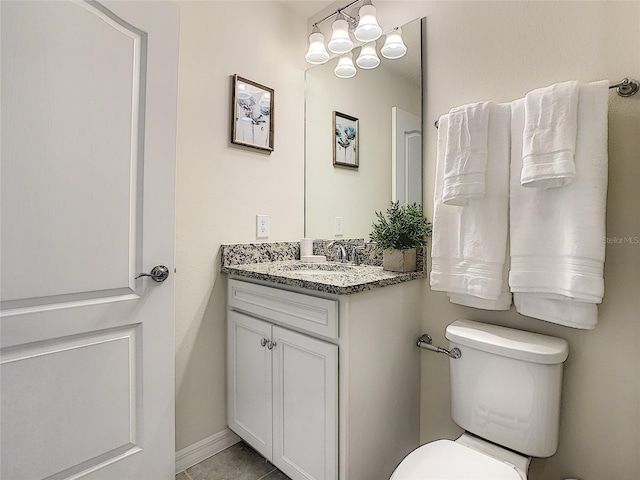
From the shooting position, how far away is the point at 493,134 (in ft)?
3.95

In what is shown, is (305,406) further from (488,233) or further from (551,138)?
(551,138)

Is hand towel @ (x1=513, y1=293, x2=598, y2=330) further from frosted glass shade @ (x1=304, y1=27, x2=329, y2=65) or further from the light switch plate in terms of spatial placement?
frosted glass shade @ (x1=304, y1=27, x2=329, y2=65)

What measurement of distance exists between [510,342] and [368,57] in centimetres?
146

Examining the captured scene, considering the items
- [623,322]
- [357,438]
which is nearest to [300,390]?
[357,438]

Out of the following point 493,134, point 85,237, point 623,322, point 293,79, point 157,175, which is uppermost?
point 293,79

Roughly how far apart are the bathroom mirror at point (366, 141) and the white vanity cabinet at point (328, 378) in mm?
514

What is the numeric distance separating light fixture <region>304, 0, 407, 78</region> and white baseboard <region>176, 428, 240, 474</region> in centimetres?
199

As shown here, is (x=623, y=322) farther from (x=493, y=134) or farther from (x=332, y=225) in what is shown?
(x=332, y=225)

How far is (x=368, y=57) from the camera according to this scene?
1.73 metres

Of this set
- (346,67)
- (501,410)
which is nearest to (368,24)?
(346,67)

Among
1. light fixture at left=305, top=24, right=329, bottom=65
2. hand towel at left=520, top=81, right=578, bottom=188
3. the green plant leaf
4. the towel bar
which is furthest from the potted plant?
light fixture at left=305, top=24, right=329, bottom=65

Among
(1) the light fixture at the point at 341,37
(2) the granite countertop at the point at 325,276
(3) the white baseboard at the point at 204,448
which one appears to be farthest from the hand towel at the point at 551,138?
(3) the white baseboard at the point at 204,448

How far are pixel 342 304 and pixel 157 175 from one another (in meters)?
0.84

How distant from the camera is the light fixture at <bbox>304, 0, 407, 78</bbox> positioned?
162 cm
